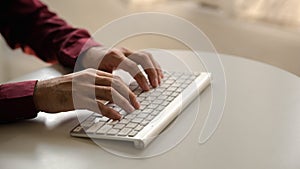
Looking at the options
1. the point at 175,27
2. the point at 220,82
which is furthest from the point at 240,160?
the point at 175,27

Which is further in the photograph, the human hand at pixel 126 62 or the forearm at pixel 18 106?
the human hand at pixel 126 62

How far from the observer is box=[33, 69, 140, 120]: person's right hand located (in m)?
1.04

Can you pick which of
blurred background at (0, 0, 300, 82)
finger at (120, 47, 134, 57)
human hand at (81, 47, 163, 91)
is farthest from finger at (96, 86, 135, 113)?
blurred background at (0, 0, 300, 82)

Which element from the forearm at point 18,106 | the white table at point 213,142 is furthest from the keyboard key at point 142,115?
the forearm at point 18,106

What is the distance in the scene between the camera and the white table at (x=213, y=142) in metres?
0.91

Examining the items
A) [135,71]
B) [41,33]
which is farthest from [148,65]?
[41,33]

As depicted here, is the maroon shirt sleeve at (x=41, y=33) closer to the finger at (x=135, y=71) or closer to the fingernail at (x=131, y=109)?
the finger at (x=135, y=71)

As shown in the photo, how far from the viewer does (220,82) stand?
1261mm

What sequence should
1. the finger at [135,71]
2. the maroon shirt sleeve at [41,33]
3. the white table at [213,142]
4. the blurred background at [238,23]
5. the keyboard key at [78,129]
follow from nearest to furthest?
the white table at [213,142]
the keyboard key at [78,129]
the finger at [135,71]
the maroon shirt sleeve at [41,33]
the blurred background at [238,23]

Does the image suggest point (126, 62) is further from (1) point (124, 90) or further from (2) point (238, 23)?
(2) point (238, 23)

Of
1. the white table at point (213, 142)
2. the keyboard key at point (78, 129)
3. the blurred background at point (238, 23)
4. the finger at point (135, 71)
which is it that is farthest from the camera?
the blurred background at point (238, 23)

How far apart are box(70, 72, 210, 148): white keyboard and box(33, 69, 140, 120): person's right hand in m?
0.03

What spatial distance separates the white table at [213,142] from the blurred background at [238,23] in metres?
0.80

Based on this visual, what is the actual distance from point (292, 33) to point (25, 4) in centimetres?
107
